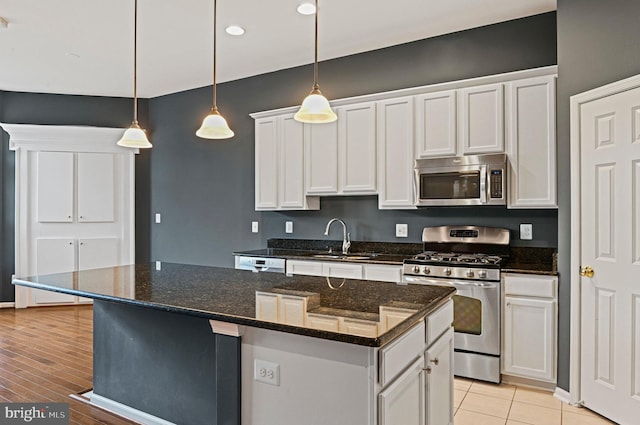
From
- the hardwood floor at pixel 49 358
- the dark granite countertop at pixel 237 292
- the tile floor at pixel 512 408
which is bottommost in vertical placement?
the tile floor at pixel 512 408

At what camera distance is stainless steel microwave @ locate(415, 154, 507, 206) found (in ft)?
10.9

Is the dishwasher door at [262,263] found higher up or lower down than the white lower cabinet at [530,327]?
higher up

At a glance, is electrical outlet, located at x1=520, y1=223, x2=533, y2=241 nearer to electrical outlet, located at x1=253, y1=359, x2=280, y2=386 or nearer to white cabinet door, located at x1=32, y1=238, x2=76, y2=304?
electrical outlet, located at x1=253, y1=359, x2=280, y2=386

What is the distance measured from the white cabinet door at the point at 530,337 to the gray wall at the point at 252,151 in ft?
2.18

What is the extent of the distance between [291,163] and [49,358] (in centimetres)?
281

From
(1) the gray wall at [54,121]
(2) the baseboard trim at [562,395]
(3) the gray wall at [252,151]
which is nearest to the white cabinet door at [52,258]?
(1) the gray wall at [54,121]

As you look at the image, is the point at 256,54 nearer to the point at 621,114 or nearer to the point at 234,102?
the point at 234,102

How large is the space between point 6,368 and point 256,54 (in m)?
3.58

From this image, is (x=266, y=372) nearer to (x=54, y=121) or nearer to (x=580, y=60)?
(x=580, y=60)

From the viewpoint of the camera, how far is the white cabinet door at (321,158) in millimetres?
4145

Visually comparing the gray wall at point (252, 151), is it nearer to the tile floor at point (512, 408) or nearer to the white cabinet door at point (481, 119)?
the white cabinet door at point (481, 119)

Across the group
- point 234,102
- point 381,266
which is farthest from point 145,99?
point 381,266

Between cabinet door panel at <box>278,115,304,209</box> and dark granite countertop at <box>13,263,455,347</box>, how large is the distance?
5.51 feet

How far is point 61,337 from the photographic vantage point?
4383 mm
